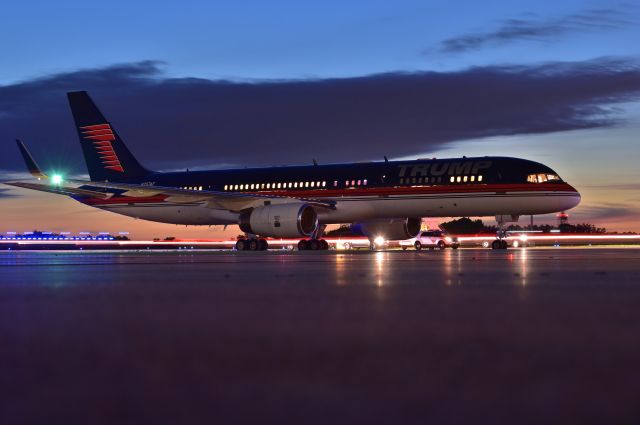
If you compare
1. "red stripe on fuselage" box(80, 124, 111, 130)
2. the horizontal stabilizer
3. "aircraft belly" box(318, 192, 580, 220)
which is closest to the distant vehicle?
"aircraft belly" box(318, 192, 580, 220)

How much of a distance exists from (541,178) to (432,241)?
562 inches

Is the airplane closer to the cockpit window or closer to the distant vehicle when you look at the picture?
the cockpit window

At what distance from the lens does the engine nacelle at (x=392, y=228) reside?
137ft

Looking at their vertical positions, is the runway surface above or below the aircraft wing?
below

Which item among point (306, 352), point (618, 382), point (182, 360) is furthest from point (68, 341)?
point (618, 382)

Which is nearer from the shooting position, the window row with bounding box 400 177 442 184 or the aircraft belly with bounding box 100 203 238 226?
the window row with bounding box 400 177 442 184

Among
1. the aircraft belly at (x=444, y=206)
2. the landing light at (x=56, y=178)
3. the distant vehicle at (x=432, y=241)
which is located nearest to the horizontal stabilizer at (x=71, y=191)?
the landing light at (x=56, y=178)

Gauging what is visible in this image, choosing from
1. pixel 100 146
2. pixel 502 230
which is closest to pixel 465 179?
pixel 502 230

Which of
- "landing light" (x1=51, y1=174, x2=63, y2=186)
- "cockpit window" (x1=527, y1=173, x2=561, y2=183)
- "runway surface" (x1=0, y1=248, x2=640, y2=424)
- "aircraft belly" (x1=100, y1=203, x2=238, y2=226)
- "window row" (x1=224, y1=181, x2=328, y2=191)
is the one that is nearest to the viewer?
"runway surface" (x1=0, y1=248, x2=640, y2=424)

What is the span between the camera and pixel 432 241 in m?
51.6

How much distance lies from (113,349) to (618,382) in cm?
316

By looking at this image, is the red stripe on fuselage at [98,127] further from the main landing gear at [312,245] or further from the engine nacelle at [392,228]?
the engine nacelle at [392,228]

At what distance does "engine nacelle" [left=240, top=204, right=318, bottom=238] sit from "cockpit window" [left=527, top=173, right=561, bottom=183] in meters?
9.51

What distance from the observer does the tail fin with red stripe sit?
49719 mm
